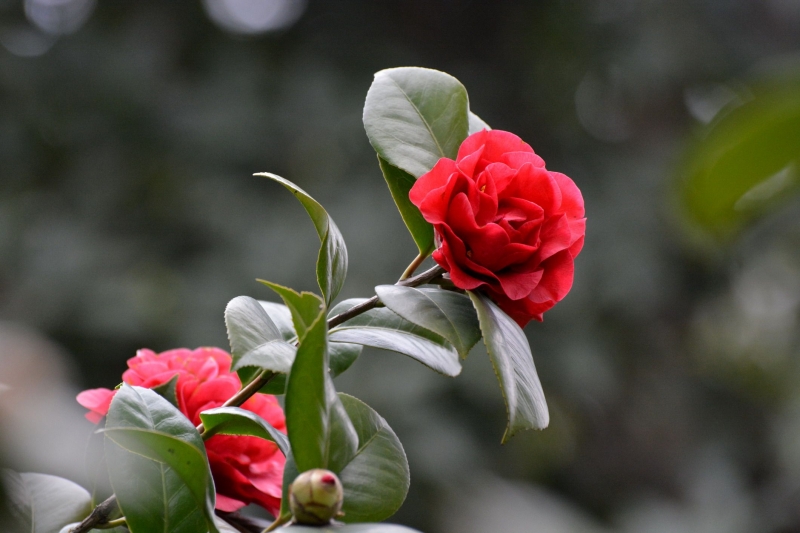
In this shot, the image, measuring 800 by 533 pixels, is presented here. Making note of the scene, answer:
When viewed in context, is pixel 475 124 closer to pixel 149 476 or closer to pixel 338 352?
pixel 338 352

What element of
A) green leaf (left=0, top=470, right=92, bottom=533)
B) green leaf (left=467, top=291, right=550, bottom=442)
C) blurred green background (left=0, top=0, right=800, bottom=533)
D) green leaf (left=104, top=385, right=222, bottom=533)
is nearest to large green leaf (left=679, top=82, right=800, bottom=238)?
green leaf (left=467, top=291, right=550, bottom=442)

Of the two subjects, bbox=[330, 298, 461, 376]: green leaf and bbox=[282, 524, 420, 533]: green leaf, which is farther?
bbox=[330, 298, 461, 376]: green leaf

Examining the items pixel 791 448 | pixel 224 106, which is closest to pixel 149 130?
pixel 224 106

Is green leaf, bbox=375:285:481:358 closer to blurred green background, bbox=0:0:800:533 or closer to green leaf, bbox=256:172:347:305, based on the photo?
green leaf, bbox=256:172:347:305

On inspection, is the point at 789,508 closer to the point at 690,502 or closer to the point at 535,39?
the point at 690,502

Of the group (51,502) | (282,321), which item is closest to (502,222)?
(282,321)

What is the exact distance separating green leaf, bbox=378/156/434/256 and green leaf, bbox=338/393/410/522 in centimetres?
13

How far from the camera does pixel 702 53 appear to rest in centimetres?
309

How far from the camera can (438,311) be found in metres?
0.38

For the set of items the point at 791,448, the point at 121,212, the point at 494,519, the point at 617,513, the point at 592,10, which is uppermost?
the point at 592,10

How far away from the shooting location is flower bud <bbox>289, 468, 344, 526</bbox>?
292mm

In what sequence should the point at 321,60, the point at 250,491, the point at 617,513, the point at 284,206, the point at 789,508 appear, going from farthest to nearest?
the point at 321,60 < the point at 617,513 < the point at 284,206 < the point at 789,508 < the point at 250,491

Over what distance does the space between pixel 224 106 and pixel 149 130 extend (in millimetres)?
318

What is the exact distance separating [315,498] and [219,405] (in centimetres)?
18
